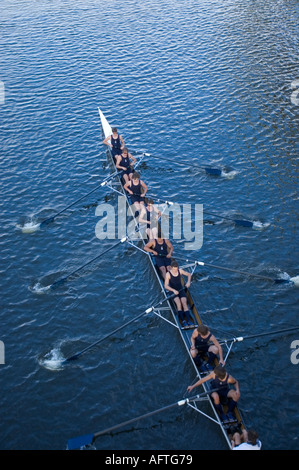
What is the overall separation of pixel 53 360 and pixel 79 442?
14.1 feet

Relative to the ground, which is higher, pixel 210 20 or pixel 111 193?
pixel 210 20

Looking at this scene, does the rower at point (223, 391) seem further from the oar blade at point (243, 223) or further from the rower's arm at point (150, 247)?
the oar blade at point (243, 223)

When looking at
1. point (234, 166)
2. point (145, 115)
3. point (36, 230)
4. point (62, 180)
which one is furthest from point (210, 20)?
point (36, 230)

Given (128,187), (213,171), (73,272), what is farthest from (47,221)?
(213,171)

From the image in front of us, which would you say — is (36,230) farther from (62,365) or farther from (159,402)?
(159,402)

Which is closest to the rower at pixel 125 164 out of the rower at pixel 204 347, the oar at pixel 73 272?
the oar at pixel 73 272

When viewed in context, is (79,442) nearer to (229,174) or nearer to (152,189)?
(152,189)

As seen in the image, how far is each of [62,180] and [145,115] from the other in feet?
30.3

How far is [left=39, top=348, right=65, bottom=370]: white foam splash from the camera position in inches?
735

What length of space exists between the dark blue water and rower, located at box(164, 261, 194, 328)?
90 centimetres

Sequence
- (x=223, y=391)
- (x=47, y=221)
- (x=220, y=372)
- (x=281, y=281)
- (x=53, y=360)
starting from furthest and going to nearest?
(x=47, y=221)
(x=281, y=281)
(x=53, y=360)
(x=223, y=391)
(x=220, y=372)

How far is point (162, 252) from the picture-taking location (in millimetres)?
21688

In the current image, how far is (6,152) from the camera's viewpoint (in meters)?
31.7

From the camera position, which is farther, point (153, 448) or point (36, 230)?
point (36, 230)
